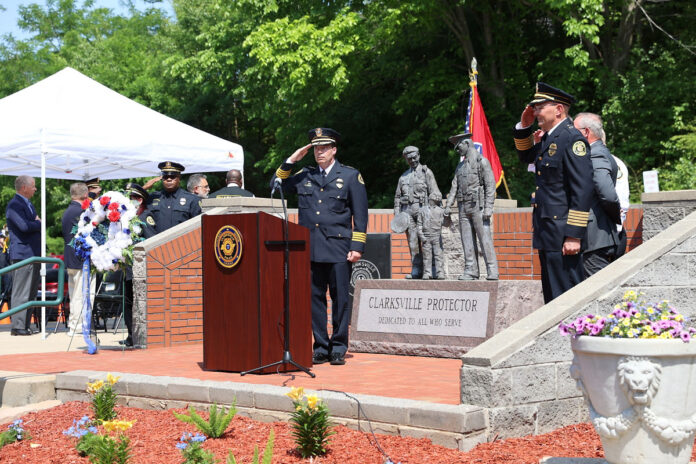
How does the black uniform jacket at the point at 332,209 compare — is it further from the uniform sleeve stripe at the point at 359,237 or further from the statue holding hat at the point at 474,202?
the statue holding hat at the point at 474,202

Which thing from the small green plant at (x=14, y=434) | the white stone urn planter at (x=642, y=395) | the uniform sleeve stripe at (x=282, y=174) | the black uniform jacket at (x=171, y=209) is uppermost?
the uniform sleeve stripe at (x=282, y=174)

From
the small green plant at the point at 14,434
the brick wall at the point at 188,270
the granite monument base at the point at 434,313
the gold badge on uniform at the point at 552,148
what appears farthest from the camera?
the brick wall at the point at 188,270

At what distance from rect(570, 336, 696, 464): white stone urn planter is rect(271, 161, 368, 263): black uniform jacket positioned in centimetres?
401

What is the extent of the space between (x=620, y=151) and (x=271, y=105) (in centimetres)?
1113

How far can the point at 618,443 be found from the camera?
4215 millimetres

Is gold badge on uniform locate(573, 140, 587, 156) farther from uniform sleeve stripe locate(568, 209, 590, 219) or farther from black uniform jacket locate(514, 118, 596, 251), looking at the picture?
uniform sleeve stripe locate(568, 209, 590, 219)

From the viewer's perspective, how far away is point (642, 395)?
4.05m

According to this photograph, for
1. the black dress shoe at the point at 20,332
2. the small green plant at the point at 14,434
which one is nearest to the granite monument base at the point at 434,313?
the small green plant at the point at 14,434

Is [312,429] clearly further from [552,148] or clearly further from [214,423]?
[552,148]

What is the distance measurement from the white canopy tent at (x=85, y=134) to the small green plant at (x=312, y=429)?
6.84 m

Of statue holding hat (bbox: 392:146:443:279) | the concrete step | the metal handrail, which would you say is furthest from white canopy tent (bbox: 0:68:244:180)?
the concrete step

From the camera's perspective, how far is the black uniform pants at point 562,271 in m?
6.47

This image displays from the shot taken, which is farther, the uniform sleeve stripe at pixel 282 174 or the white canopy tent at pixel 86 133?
the white canopy tent at pixel 86 133

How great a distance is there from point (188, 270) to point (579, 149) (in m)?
5.68
